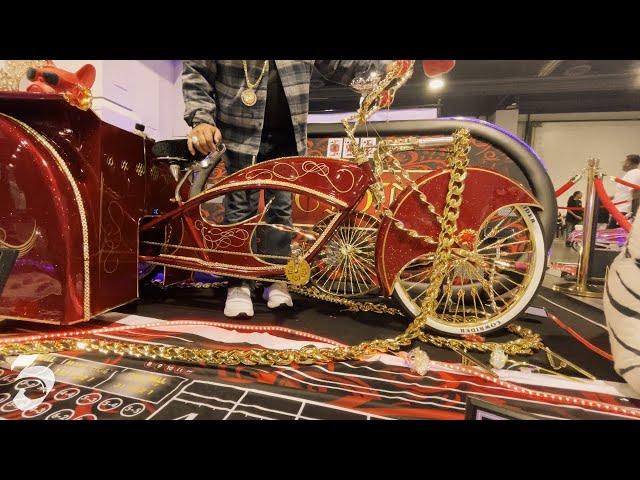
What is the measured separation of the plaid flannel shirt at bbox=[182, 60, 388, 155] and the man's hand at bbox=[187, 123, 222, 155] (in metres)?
0.09

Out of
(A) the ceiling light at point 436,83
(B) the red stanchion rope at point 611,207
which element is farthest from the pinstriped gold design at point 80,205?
(A) the ceiling light at point 436,83

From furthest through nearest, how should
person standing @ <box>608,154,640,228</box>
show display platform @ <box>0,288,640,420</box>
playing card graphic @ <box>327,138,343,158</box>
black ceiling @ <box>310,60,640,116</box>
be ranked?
1. black ceiling @ <box>310,60,640,116</box>
2. playing card graphic @ <box>327,138,343,158</box>
3. person standing @ <box>608,154,640,228</box>
4. show display platform @ <box>0,288,640,420</box>

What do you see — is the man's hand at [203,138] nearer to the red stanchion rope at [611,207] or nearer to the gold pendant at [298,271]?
the gold pendant at [298,271]

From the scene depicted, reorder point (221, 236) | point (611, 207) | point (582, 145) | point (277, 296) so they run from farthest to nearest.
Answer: point (582, 145), point (611, 207), point (277, 296), point (221, 236)

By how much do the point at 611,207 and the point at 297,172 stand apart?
196 cm

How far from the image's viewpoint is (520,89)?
4.93 metres

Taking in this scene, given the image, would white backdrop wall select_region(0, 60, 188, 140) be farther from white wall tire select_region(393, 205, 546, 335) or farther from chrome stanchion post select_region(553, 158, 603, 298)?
chrome stanchion post select_region(553, 158, 603, 298)

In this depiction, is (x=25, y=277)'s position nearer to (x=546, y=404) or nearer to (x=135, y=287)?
(x=135, y=287)

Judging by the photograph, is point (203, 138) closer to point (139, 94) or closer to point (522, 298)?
point (522, 298)

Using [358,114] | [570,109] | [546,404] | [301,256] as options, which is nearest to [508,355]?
[546,404]

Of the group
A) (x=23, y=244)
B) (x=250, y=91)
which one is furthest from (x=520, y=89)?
(x=23, y=244)

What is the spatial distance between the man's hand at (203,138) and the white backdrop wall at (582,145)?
3.12 meters

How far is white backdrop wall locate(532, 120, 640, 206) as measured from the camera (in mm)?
3376

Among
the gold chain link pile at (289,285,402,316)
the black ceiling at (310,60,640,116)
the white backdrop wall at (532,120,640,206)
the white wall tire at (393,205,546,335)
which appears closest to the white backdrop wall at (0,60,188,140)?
the black ceiling at (310,60,640,116)
